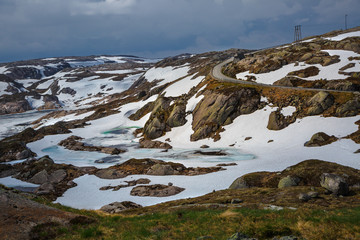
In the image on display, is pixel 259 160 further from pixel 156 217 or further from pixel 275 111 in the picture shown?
pixel 156 217

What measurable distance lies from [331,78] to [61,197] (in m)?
77.1

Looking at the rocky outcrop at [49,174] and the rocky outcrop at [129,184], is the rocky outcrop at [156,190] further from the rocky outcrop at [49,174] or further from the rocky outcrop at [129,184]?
the rocky outcrop at [49,174]

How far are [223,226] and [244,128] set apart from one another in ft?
173

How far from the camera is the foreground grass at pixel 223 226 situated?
11289mm

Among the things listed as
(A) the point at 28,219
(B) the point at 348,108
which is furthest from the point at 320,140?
(A) the point at 28,219

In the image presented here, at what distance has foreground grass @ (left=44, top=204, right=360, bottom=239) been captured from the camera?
11289 mm

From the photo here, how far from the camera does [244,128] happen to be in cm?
6384

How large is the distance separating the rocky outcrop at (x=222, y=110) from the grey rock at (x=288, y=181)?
34137 mm

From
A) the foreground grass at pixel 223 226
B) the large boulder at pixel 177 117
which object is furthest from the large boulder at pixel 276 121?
the foreground grass at pixel 223 226

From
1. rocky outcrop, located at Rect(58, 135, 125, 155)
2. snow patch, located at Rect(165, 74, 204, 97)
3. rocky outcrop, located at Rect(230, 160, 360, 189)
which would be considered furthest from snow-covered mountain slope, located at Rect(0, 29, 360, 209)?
rocky outcrop, located at Rect(230, 160, 360, 189)

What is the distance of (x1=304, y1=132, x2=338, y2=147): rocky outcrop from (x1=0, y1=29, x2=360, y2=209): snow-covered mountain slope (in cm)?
18

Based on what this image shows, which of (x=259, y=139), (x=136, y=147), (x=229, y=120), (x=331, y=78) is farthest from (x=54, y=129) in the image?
(x=331, y=78)

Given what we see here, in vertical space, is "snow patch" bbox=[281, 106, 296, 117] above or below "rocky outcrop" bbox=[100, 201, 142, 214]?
above

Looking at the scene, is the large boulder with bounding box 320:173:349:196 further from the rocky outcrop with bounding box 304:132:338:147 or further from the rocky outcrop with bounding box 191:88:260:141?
the rocky outcrop with bounding box 191:88:260:141
